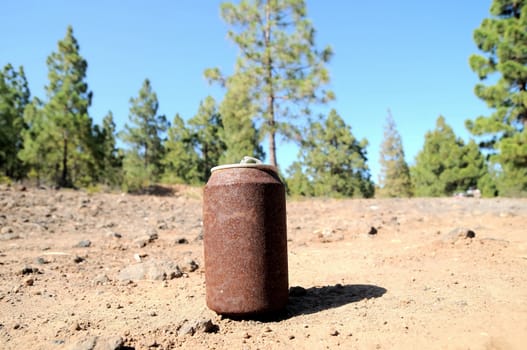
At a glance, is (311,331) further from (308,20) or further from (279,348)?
(308,20)

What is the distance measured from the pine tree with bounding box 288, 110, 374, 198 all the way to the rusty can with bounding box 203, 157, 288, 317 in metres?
25.1

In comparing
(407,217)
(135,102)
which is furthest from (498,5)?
(135,102)

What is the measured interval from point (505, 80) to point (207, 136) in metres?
19.7

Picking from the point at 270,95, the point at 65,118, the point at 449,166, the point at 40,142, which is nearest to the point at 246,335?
the point at 270,95

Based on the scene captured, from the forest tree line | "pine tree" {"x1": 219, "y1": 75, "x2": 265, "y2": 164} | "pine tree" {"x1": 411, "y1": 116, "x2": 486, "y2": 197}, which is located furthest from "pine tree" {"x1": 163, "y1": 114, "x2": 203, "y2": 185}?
"pine tree" {"x1": 411, "y1": 116, "x2": 486, "y2": 197}

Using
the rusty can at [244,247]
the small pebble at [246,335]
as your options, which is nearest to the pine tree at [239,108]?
the rusty can at [244,247]

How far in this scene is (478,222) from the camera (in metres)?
7.54

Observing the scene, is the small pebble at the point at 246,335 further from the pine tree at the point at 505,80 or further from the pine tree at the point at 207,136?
the pine tree at the point at 207,136

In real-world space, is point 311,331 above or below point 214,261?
below

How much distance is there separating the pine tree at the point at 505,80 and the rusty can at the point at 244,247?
16972 millimetres

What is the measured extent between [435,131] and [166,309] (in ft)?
114

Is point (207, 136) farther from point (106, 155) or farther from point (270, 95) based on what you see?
point (270, 95)

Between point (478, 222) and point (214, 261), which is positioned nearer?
point (214, 261)

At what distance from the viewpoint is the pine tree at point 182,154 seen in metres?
30.0
